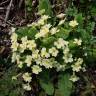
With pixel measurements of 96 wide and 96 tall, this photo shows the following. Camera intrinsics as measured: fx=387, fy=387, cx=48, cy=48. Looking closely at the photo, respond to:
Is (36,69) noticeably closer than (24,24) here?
Yes

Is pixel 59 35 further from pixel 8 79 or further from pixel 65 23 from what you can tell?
pixel 8 79

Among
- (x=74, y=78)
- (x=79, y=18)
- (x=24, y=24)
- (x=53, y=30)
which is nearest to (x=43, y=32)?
(x=53, y=30)

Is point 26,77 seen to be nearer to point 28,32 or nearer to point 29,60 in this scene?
point 29,60

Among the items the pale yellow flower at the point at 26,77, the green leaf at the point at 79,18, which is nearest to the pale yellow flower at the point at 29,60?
the pale yellow flower at the point at 26,77

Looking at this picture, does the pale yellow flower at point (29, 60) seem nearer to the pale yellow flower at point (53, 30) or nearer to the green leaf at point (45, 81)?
the green leaf at point (45, 81)

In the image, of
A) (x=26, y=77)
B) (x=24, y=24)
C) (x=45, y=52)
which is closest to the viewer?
(x=45, y=52)

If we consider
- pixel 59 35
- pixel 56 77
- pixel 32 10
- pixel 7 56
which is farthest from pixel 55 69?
pixel 32 10
